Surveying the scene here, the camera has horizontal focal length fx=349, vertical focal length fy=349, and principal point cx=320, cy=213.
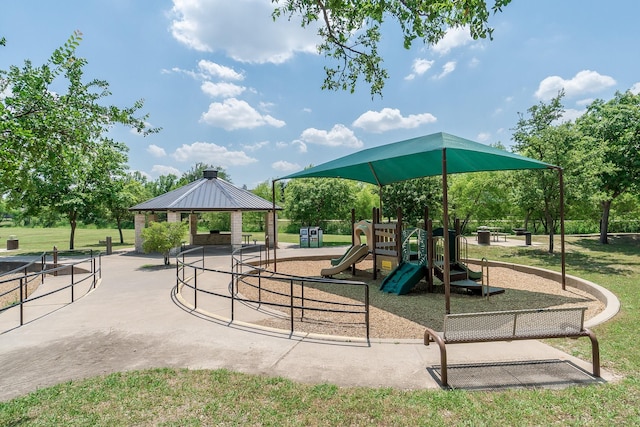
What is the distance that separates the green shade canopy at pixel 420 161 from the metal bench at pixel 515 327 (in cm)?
341

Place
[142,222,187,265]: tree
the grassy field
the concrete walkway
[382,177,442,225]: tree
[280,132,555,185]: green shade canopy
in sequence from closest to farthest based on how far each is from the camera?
the grassy field → the concrete walkway → [280,132,555,185]: green shade canopy → [142,222,187,265]: tree → [382,177,442,225]: tree

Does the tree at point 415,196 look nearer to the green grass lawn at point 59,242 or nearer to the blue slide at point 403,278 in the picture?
the blue slide at point 403,278

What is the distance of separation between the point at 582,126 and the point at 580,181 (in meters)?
11.4

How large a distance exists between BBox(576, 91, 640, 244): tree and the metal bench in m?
16.6

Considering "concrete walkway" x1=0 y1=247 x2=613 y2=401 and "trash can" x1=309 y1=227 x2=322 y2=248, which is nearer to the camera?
"concrete walkway" x1=0 y1=247 x2=613 y2=401

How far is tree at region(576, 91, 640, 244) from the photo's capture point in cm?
1884

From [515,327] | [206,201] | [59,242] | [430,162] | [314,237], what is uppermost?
[430,162]

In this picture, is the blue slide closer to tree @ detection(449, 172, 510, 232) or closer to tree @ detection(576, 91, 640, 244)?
tree @ detection(576, 91, 640, 244)

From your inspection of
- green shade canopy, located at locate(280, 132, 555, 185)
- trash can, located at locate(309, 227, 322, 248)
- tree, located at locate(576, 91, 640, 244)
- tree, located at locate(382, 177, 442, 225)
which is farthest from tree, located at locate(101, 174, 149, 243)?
tree, located at locate(576, 91, 640, 244)

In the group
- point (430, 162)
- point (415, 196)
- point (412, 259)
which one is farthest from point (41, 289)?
point (415, 196)

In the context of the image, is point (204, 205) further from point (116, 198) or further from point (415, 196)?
point (415, 196)

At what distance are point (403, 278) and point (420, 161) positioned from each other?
3.81m

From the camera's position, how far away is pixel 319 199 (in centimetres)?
2597

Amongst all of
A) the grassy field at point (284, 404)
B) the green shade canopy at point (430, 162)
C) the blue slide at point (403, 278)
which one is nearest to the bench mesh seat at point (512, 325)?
Answer: the grassy field at point (284, 404)
